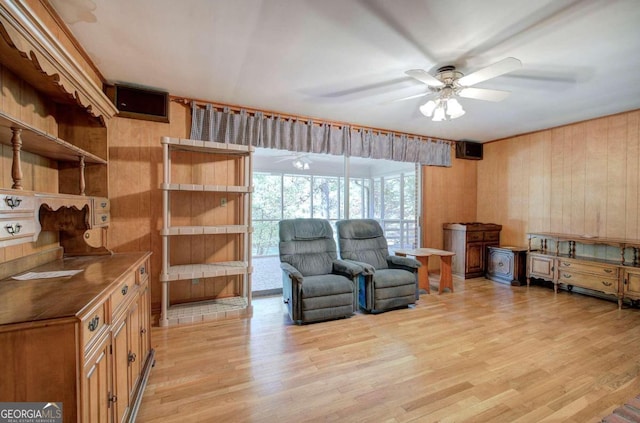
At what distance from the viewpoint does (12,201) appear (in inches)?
47.9

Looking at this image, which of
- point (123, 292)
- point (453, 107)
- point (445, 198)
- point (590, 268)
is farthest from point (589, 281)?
point (123, 292)

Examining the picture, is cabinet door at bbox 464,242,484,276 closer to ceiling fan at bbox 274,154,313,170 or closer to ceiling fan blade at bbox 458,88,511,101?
ceiling fan blade at bbox 458,88,511,101

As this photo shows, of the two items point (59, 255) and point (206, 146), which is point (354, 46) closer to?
point (206, 146)

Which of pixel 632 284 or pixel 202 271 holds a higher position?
pixel 202 271

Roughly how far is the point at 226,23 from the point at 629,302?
5.48m

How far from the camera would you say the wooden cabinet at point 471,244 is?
4.74m

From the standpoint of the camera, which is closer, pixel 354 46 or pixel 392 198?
pixel 354 46

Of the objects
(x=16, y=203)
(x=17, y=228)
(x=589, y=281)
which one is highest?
(x=16, y=203)

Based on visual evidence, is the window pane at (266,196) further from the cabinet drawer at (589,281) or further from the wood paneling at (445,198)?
the cabinet drawer at (589,281)

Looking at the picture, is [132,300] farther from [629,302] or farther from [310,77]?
[629,302]

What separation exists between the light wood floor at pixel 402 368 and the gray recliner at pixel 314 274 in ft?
0.57

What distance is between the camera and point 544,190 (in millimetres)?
4531

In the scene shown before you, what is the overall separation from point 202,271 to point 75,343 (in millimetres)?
2076

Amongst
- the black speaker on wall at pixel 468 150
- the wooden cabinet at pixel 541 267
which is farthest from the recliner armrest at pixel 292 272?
the black speaker on wall at pixel 468 150
